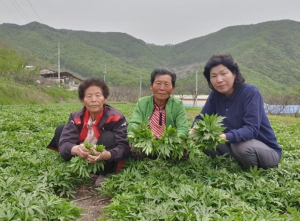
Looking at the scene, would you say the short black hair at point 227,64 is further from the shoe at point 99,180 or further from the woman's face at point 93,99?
the shoe at point 99,180

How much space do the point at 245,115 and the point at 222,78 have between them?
1.68 feet

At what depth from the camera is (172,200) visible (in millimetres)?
2670

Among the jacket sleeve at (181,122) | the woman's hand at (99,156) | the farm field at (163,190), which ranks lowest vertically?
the farm field at (163,190)

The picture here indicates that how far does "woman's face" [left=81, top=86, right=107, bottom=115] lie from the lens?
3482 millimetres

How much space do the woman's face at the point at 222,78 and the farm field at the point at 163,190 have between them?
96cm

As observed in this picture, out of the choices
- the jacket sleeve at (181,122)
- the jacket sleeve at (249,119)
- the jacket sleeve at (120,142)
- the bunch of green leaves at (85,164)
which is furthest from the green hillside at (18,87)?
the jacket sleeve at (249,119)

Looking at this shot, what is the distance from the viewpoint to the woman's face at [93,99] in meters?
3.48

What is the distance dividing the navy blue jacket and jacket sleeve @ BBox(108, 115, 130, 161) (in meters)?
1.21

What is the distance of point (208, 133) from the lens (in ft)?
10.4

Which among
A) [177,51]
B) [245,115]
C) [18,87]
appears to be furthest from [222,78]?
[177,51]

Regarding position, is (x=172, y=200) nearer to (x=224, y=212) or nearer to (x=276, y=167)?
(x=224, y=212)

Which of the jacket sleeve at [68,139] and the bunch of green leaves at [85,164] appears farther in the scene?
the jacket sleeve at [68,139]

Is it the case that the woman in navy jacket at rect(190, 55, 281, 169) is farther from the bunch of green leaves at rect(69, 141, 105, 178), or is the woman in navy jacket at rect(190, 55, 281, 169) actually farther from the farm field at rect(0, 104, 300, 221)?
the bunch of green leaves at rect(69, 141, 105, 178)

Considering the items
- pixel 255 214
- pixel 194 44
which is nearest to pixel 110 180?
pixel 255 214
